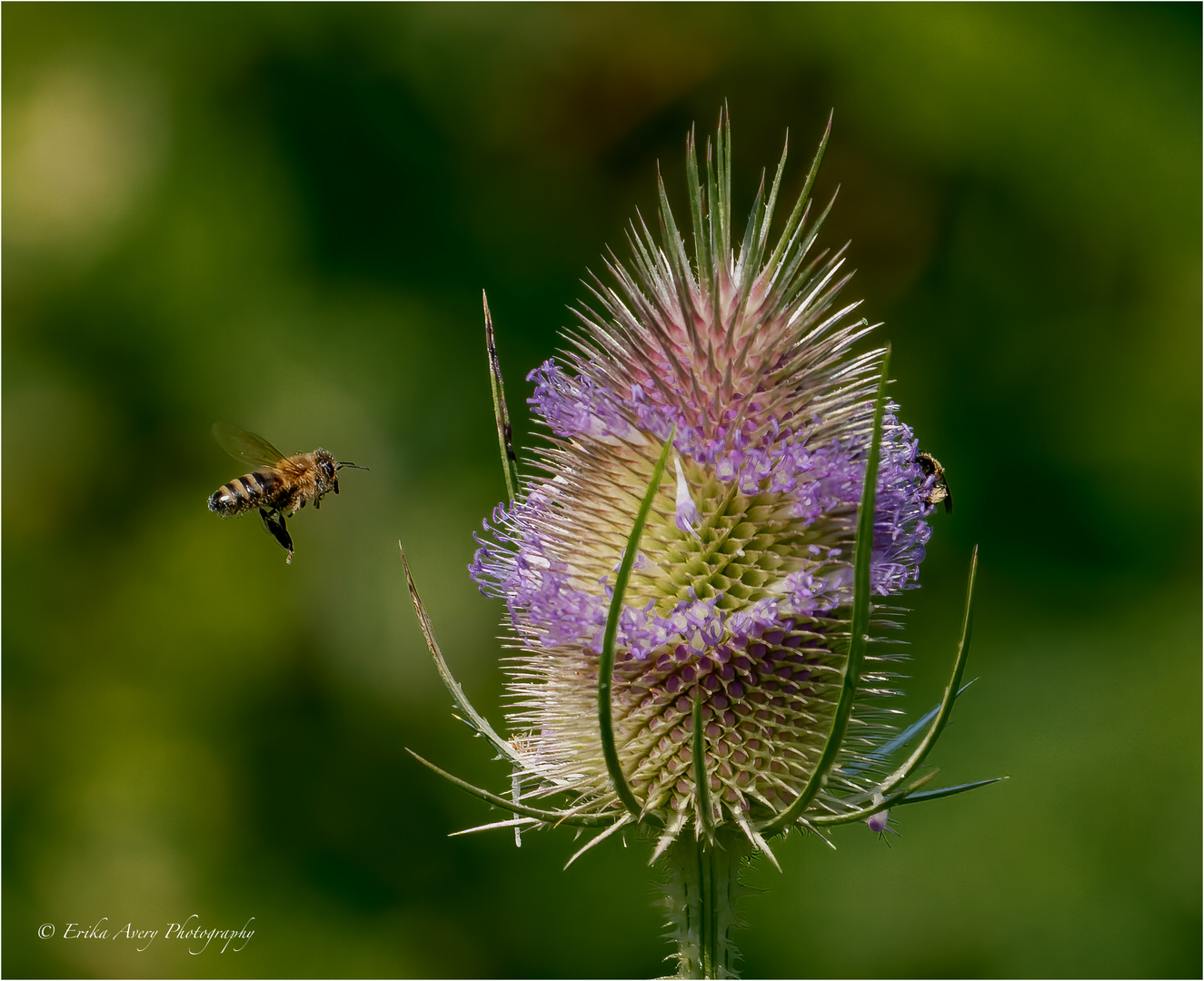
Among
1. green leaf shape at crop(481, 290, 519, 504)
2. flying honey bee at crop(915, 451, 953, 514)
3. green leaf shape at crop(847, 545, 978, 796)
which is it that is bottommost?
green leaf shape at crop(847, 545, 978, 796)

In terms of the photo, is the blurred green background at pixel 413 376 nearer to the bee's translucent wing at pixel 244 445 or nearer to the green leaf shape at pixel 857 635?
the bee's translucent wing at pixel 244 445

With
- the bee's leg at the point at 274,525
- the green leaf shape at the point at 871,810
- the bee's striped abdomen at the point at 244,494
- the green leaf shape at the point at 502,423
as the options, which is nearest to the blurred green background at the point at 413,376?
the bee's leg at the point at 274,525

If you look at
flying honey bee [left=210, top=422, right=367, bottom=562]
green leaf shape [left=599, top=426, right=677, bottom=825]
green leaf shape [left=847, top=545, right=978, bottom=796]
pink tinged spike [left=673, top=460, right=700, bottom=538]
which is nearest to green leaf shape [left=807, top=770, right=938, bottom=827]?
green leaf shape [left=847, top=545, right=978, bottom=796]

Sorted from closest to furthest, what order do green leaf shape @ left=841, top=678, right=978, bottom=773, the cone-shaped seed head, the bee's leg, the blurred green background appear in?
1. the cone-shaped seed head
2. green leaf shape @ left=841, top=678, right=978, bottom=773
3. the bee's leg
4. the blurred green background

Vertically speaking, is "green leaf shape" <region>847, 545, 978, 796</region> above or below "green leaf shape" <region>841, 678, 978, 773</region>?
above

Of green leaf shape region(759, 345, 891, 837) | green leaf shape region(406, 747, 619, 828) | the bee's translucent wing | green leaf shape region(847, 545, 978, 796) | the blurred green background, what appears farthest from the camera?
the blurred green background

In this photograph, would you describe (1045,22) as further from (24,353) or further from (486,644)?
(24,353)

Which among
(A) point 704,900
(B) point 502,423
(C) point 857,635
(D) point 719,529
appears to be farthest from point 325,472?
(C) point 857,635

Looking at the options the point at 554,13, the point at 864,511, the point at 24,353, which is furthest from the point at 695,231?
the point at 24,353

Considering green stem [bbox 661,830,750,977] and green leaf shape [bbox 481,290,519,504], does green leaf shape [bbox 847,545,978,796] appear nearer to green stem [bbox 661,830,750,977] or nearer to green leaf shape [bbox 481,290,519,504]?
green stem [bbox 661,830,750,977]
